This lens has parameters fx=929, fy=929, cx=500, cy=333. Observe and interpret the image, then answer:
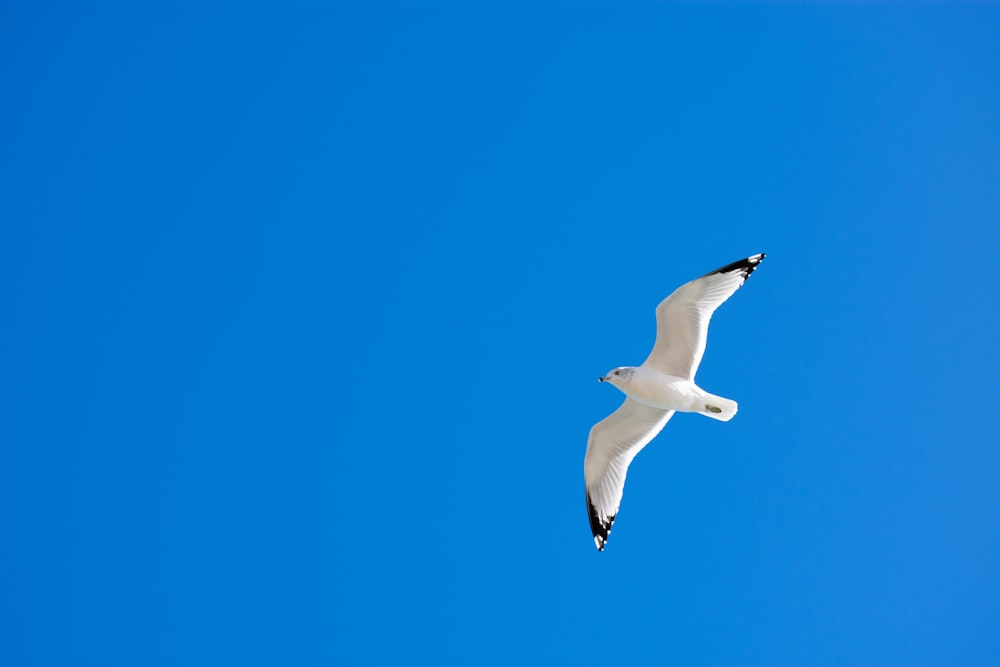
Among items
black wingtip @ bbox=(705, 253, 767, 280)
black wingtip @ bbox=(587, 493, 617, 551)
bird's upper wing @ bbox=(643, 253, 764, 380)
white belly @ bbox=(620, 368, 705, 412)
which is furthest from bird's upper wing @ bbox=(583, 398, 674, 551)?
black wingtip @ bbox=(705, 253, 767, 280)

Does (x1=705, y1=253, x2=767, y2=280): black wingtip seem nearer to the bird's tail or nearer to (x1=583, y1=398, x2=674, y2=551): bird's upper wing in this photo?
the bird's tail

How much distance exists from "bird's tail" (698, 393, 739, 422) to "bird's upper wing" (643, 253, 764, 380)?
1.05ft

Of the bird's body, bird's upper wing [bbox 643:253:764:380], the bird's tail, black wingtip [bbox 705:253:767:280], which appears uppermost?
black wingtip [bbox 705:253:767:280]

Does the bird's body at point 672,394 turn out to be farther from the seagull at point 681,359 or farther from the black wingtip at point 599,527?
the black wingtip at point 599,527

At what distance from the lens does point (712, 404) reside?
766 cm

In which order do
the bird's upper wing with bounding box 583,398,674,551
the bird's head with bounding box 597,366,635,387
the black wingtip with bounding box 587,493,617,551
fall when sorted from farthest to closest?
the black wingtip with bounding box 587,493,617,551, the bird's upper wing with bounding box 583,398,674,551, the bird's head with bounding box 597,366,635,387

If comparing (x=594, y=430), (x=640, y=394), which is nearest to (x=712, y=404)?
(x=640, y=394)

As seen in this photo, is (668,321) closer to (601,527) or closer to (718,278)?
(718,278)

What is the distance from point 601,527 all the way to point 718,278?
2.54 m

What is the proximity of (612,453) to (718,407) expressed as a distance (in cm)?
124

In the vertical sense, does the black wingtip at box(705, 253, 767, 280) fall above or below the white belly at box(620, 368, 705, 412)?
above

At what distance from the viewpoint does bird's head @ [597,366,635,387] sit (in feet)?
25.8

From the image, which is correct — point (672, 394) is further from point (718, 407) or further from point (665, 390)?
point (718, 407)

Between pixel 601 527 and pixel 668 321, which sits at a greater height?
pixel 668 321
